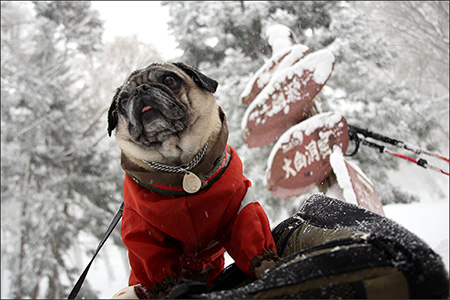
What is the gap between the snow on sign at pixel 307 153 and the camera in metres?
2.82

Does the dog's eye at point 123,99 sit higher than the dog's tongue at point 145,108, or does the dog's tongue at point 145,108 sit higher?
the dog's tongue at point 145,108

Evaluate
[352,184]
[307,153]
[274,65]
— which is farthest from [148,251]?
[274,65]

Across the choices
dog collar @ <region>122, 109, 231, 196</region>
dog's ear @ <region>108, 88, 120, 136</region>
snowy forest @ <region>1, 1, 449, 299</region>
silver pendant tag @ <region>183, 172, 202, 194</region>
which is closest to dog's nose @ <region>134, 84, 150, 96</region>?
dog's ear @ <region>108, 88, 120, 136</region>

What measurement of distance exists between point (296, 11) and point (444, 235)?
6.31 m

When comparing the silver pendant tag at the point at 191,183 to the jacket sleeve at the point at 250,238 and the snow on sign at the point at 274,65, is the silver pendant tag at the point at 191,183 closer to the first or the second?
the jacket sleeve at the point at 250,238

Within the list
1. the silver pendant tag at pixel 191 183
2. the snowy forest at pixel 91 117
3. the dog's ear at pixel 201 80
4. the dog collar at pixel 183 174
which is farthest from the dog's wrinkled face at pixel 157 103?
the snowy forest at pixel 91 117

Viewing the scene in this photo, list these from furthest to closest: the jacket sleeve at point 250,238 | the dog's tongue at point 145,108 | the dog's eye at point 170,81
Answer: the dog's eye at point 170,81 < the dog's tongue at point 145,108 < the jacket sleeve at point 250,238

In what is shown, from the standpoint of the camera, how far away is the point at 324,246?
741mm

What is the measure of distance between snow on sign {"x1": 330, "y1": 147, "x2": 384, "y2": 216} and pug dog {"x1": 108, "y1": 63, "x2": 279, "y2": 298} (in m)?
1.30

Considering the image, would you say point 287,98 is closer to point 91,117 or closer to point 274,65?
point 274,65

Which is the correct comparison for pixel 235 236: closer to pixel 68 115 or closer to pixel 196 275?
pixel 196 275

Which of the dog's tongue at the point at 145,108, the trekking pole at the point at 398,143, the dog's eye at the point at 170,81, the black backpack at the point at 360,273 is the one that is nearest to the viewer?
the black backpack at the point at 360,273

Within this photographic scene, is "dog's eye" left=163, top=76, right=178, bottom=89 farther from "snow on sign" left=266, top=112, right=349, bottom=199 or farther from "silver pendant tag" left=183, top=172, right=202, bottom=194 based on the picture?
"snow on sign" left=266, top=112, right=349, bottom=199

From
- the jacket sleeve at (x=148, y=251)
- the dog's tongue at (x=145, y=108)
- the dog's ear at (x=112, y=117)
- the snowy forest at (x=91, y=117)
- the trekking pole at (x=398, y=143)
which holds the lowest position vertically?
the snowy forest at (x=91, y=117)
